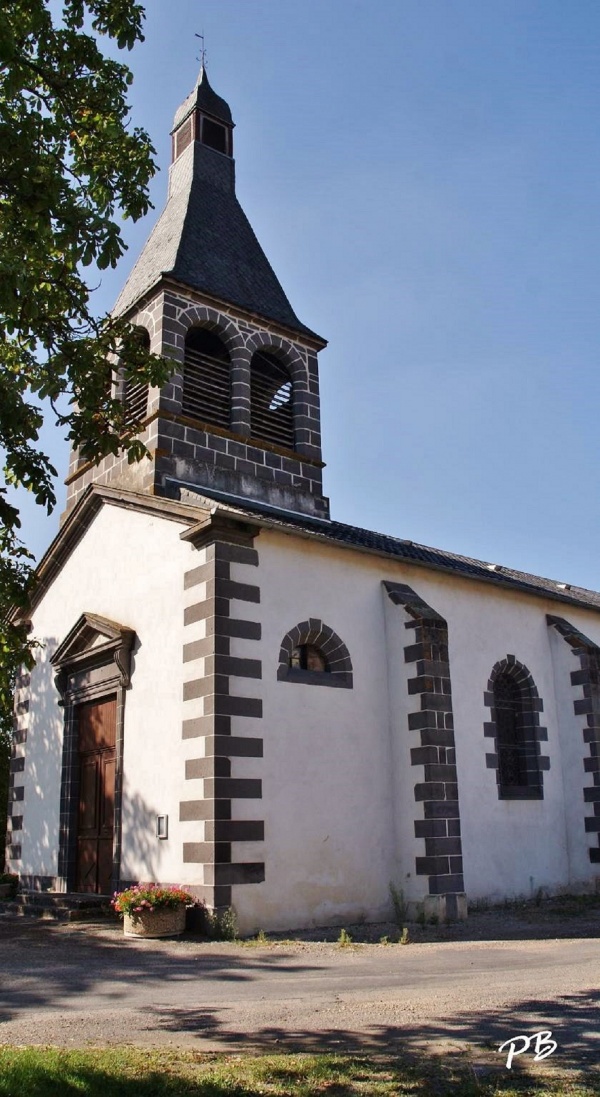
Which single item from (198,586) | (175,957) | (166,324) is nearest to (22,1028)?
(175,957)

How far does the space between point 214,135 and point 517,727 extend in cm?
1326

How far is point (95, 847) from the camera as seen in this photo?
13.0 m

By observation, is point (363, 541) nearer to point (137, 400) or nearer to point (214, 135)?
point (137, 400)

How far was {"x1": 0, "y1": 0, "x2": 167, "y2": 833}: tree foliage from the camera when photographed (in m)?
6.51

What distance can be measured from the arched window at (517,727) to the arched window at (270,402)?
541 cm

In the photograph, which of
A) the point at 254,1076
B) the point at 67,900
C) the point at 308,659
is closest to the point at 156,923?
the point at 67,900

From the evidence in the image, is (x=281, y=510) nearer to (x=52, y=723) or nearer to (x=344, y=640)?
(x=344, y=640)

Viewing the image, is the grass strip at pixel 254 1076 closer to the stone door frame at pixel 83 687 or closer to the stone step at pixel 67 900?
the stone step at pixel 67 900

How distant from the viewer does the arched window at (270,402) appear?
15.8 m

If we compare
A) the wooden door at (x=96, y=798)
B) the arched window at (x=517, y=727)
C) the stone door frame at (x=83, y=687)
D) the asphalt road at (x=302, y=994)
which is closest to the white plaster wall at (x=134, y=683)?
the stone door frame at (x=83, y=687)

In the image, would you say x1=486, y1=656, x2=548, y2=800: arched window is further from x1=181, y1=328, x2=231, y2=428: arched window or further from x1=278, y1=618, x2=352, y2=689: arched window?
x1=181, y1=328, x2=231, y2=428: arched window

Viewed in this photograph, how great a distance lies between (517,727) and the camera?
15445 millimetres

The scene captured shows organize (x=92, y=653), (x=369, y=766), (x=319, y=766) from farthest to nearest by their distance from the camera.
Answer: (x=92, y=653) → (x=369, y=766) → (x=319, y=766)

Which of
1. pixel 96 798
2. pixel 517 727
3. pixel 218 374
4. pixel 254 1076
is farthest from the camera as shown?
pixel 517 727
